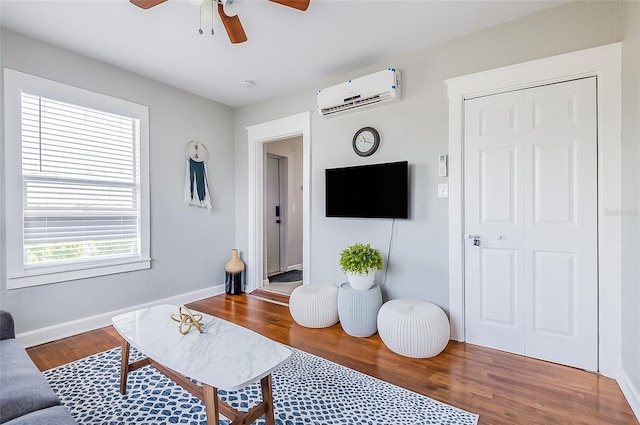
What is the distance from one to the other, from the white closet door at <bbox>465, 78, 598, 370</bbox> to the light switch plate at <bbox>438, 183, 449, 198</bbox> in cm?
15

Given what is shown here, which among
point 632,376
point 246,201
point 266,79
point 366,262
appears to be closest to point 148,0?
point 266,79

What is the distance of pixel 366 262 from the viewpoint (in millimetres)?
2736

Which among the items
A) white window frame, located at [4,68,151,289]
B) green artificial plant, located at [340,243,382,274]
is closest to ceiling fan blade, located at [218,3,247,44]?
white window frame, located at [4,68,151,289]

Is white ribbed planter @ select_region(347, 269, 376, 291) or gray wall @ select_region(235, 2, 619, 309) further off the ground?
gray wall @ select_region(235, 2, 619, 309)

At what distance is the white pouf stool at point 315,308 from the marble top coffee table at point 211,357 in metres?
1.12

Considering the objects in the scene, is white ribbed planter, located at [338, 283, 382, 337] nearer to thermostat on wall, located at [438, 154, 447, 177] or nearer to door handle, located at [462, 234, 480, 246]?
door handle, located at [462, 234, 480, 246]

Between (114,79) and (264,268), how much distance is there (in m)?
2.85

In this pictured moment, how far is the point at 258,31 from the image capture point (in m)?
2.45

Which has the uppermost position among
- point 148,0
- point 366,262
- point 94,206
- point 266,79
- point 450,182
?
point 266,79

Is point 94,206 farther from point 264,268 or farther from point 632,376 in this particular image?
point 632,376

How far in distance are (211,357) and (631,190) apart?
8.29ft

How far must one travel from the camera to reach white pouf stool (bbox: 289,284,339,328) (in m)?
2.89

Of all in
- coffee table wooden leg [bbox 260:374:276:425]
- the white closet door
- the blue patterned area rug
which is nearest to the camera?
coffee table wooden leg [bbox 260:374:276:425]

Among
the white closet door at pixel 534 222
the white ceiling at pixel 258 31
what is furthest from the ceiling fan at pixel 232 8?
the white closet door at pixel 534 222
